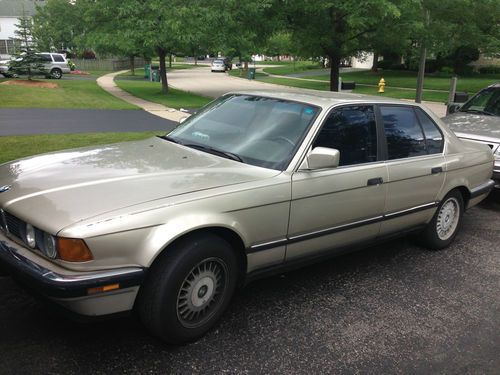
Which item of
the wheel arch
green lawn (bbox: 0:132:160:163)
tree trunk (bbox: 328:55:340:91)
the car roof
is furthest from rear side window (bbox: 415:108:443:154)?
tree trunk (bbox: 328:55:340:91)

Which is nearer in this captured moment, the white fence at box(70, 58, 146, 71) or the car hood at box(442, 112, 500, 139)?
the car hood at box(442, 112, 500, 139)

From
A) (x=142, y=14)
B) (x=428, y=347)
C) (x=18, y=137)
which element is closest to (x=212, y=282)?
(x=428, y=347)

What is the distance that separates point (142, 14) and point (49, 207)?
18208 millimetres

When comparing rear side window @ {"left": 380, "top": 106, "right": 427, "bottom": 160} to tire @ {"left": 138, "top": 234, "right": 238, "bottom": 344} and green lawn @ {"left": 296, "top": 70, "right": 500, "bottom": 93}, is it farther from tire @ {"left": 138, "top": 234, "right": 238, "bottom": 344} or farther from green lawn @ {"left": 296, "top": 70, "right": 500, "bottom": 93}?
green lawn @ {"left": 296, "top": 70, "right": 500, "bottom": 93}

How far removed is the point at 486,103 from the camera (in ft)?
26.3

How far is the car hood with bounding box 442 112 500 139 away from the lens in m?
6.88

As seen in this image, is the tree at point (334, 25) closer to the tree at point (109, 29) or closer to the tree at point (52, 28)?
the tree at point (109, 29)

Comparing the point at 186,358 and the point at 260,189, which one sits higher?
the point at 260,189

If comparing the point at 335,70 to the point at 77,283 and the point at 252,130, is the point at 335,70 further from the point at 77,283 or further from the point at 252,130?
the point at 77,283

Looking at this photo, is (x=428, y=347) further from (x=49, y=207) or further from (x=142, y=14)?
(x=142, y=14)

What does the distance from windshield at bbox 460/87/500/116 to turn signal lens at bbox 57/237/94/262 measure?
278 inches

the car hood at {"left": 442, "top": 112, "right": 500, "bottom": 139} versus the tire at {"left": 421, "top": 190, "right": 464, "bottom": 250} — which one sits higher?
the car hood at {"left": 442, "top": 112, "right": 500, "bottom": 139}

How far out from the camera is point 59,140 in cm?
962

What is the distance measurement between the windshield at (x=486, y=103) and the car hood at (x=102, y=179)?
5793 mm
